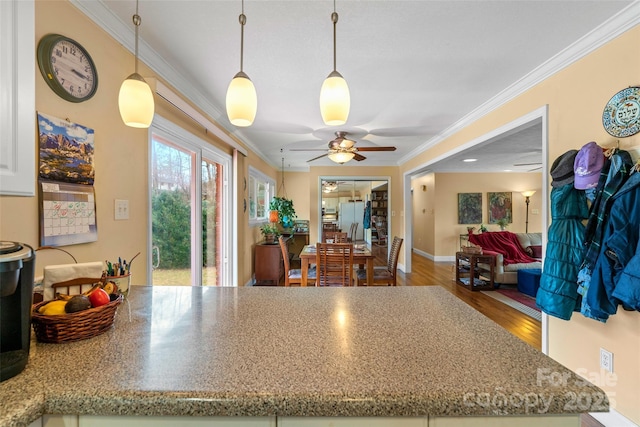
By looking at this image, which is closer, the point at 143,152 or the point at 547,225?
the point at 143,152

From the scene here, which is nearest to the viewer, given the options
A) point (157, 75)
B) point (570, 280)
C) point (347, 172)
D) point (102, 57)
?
point (102, 57)

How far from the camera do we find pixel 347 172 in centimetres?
609

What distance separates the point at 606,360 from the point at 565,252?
26.6 inches

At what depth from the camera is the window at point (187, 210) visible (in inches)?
82.7

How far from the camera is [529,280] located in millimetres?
4051

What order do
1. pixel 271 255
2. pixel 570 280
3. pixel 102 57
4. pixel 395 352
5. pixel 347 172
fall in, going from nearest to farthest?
pixel 395 352
pixel 102 57
pixel 570 280
pixel 271 255
pixel 347 172

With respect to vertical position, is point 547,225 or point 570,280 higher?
point 547,225

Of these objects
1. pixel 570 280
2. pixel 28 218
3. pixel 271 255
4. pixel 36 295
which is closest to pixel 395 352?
pixel 36 295

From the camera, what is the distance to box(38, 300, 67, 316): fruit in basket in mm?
840

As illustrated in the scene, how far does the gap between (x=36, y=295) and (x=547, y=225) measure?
302 cm

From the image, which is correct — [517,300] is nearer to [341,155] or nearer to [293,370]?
[341,155]

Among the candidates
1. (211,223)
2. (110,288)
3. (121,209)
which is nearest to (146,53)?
(121,209)

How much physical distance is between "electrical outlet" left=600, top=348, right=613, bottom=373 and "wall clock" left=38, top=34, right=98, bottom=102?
3.29 meters

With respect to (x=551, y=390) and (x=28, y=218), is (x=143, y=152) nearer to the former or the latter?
(x=28, y=218)
